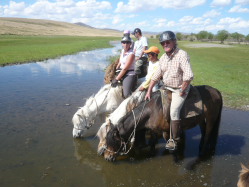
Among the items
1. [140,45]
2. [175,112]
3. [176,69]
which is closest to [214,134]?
[175,112]

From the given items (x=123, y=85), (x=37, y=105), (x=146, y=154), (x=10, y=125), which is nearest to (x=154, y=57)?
(x=123, y=85)

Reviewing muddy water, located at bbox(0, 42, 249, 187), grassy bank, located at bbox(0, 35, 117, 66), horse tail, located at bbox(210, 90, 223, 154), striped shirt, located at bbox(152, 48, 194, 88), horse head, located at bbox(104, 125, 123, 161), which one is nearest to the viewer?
striped shirt, located at bbox(152, 48, 194, 88)

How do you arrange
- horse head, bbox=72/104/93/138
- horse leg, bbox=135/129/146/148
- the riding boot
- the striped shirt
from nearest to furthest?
the striped shirt, the riding boot, horse leg, bbox=135/129/146/148, horse head, bbox=72/104/93/138

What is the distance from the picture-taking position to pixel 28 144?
650 cm

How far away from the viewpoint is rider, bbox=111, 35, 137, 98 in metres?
6.64

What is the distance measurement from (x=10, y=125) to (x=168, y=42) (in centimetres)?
597

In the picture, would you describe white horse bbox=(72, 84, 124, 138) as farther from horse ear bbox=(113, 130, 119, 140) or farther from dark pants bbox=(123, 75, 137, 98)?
horse ear bbox=(113, 130, 119, 140)

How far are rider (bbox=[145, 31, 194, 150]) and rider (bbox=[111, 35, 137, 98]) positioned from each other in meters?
1.39

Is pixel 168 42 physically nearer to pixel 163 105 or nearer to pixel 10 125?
pixel 163 105

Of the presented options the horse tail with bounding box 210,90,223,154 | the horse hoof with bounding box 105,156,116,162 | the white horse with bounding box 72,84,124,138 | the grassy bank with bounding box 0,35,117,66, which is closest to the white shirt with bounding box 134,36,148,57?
the white horse with bounding box 72,84,124,138

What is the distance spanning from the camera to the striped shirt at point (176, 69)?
478 centimetres

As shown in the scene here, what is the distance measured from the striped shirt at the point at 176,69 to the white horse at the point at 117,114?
3.38 feet

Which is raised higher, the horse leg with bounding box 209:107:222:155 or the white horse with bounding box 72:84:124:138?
the white horse with bounding box 72:84:124:138

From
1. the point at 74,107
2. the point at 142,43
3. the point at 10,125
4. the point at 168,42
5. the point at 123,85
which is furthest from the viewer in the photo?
the point at 74,107
